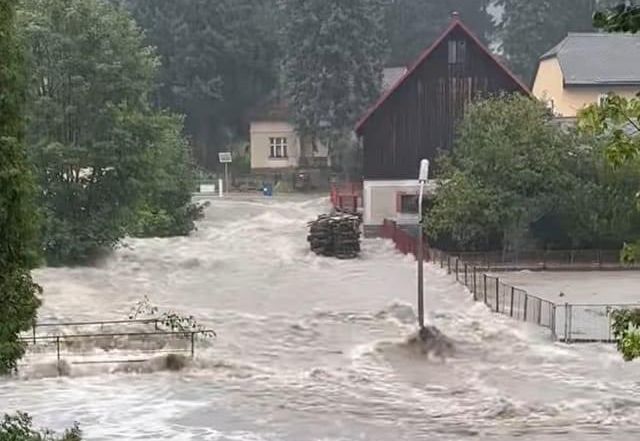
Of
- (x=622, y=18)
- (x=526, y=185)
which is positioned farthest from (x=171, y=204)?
(x=622, y=18)

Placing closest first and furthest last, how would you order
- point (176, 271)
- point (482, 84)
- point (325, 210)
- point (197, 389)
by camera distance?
1. point (197, 389)
2. point (176, 271)
3. point (482, 84)
4. point (325, 210)

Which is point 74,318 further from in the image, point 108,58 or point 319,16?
point 319,16

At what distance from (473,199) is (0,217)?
2843 centimetres

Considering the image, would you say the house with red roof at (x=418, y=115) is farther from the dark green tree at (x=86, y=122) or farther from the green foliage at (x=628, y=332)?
the green foliage at (x=628, y=332)

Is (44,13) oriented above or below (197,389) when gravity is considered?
above

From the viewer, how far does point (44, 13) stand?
40719mm

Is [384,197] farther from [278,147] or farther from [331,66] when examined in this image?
[278,147]

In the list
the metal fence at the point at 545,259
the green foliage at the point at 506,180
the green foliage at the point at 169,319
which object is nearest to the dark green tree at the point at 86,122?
the green foliage at the point at 169,319

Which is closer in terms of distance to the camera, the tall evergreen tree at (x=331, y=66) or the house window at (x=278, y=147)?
the tall evergreen tree at (x=331, y=66)

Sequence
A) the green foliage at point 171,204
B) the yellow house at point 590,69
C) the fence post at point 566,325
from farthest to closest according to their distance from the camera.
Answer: the yellow house at point 590,69 → the green foliage at point 171,204 → the fence post at point 566,325

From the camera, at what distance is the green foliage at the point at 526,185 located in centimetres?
4056

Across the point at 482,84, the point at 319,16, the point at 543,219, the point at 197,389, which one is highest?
the point at 319,16

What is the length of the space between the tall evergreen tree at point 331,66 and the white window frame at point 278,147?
5622 mm

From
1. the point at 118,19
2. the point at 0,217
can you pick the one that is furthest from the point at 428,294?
the point at 0,217
